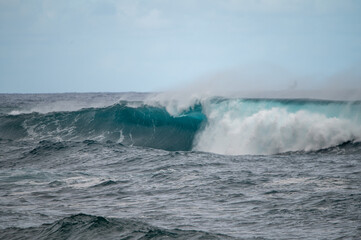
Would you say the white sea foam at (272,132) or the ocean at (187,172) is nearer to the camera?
the ocean at (187,172)

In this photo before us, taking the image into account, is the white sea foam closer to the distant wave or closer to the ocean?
the ocean

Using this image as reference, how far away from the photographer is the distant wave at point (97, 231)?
6863 millimetres

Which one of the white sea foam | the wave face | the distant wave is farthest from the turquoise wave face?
the distant wave

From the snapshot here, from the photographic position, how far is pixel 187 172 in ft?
42.2

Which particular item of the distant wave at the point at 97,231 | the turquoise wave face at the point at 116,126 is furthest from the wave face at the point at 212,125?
the distant wave at the point at 97,231

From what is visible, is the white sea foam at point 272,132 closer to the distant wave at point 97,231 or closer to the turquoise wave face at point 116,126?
the turquoise wave face at point 116,126

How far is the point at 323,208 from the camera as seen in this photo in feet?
27.3

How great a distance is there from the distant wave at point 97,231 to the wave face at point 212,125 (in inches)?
479

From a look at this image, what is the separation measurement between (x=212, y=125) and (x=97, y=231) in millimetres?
16065

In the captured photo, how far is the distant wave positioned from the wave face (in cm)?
1216

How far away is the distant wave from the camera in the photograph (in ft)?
22.5

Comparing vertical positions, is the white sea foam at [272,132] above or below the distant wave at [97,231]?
above

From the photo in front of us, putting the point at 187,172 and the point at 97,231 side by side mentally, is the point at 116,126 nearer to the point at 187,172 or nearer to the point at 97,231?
the point at 187,172

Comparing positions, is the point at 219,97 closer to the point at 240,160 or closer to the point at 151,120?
the point at 151,120
